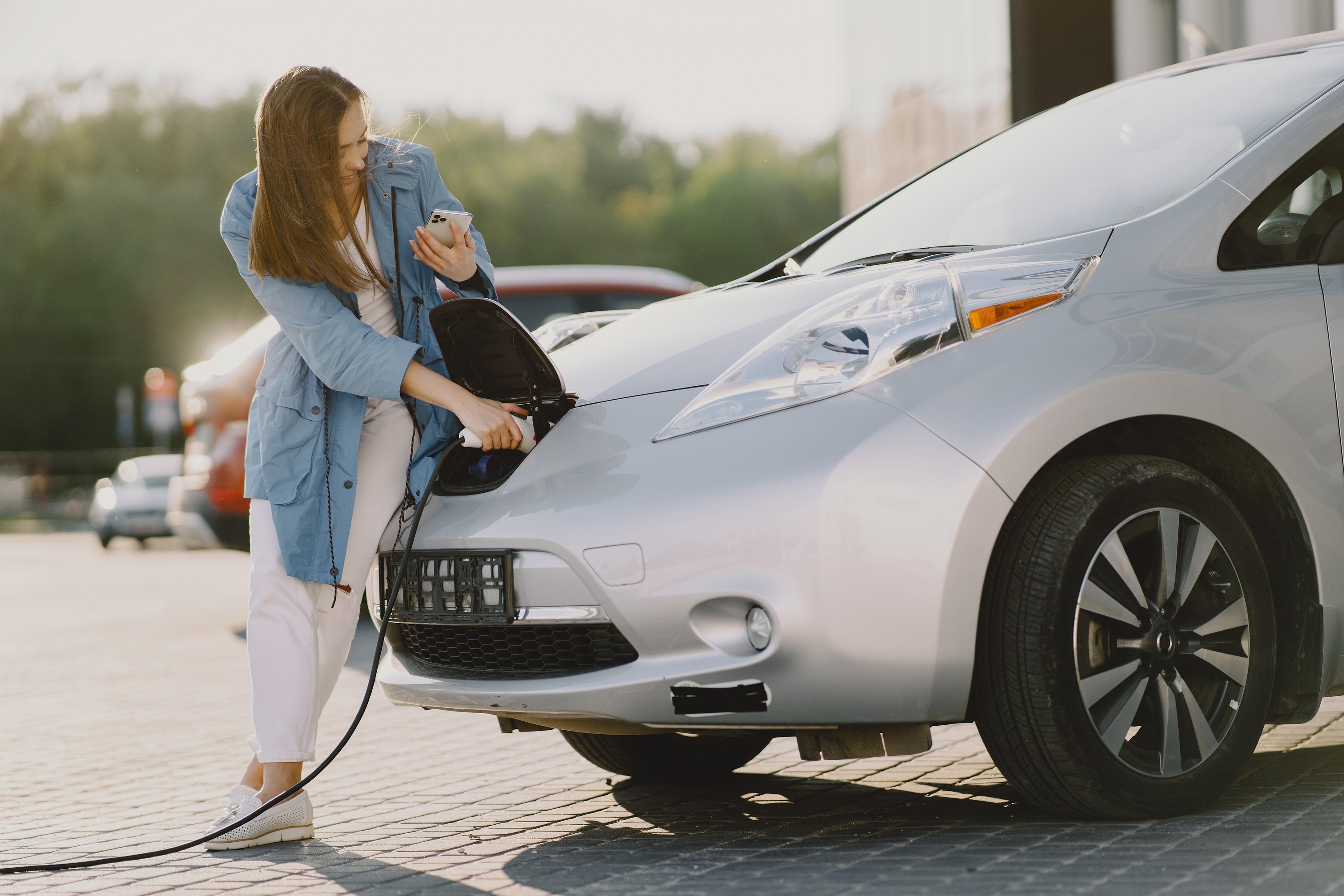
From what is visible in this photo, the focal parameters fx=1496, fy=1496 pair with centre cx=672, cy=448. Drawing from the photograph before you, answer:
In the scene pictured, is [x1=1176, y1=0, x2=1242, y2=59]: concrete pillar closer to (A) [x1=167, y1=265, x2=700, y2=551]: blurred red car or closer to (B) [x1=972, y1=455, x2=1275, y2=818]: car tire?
(A) [x1=167, y1=265, x2=700, y2=551]: blurred red car

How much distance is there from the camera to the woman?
3.33m

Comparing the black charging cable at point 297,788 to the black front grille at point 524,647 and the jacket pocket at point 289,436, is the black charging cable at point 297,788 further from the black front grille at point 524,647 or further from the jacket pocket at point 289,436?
the jacket pocket at point 289,436

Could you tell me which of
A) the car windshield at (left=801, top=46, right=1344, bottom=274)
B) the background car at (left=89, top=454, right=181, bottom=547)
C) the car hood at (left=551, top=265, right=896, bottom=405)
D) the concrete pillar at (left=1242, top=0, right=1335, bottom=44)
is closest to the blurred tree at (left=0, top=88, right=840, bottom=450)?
the background car at (left=89, top=454, right=181, bottom=547)

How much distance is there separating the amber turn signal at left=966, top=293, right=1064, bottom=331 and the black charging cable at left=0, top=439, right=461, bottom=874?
1261mm

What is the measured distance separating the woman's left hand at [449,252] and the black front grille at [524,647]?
0.83 m

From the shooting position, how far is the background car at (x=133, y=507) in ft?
76.4

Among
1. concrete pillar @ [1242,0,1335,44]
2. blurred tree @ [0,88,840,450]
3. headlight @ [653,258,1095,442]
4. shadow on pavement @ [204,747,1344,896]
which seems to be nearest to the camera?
shadow on pavement @ [204,747,1344,896]

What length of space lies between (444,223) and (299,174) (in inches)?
13.4

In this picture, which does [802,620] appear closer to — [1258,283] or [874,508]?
[874,508]

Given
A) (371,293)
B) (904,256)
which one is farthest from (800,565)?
(371,293)

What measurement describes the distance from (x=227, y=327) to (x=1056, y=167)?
56885 mm

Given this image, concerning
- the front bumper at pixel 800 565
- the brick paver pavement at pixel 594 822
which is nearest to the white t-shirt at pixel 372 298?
the front bumper at pixel 800 565

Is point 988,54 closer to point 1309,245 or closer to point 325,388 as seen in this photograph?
point 1309,245

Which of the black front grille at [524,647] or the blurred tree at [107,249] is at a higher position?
the blurred tree at [107,249]
